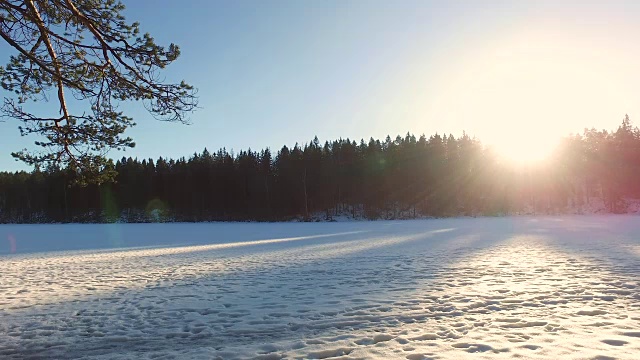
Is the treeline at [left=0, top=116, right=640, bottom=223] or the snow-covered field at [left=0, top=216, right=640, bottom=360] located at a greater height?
the treeline at [left=0, top=116, right=640, bottom=223]

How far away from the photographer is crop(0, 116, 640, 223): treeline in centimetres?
6481

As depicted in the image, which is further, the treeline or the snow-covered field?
the treeline

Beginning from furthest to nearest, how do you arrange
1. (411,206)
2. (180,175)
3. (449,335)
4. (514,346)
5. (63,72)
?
(180,175) < (411,206) < (63,72) < (449,335) < (514,346)

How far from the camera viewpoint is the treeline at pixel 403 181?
64.8 metres

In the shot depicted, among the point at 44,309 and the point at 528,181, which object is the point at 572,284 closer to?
the point at 44,309

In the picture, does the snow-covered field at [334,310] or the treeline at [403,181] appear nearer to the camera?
the snow-covered field at [334,310]

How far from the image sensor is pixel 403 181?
67875mm

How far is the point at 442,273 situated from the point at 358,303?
4.15 meters

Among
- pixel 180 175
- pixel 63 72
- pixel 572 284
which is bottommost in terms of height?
pixel 572 284

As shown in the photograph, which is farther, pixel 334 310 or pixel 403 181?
pixel 403 181

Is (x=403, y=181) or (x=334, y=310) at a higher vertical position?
(x=403, y=181)

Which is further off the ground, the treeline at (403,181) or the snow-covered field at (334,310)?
the treeline at (403,181)

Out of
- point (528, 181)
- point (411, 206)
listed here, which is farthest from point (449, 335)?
point (528, 181)

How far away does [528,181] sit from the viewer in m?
72.2
